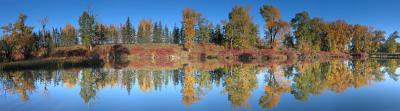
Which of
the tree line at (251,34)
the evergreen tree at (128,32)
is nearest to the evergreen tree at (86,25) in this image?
the tree line at (251,34)

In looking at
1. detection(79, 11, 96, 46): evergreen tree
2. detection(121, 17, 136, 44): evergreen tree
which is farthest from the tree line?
detection(121, 17, 136, 44): evergreen tree

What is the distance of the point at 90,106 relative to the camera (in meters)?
13.3

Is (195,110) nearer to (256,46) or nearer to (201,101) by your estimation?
(201,101)

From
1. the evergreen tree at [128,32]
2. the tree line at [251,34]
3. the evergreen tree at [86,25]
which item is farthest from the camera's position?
the evergreen tree at [128,32]

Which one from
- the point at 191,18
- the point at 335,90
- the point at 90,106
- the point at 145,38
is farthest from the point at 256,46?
the point at 90,106

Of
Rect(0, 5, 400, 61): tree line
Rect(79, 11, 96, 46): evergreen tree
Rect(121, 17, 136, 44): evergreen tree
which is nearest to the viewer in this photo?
Rect(0, 5, 400, 61): tree line

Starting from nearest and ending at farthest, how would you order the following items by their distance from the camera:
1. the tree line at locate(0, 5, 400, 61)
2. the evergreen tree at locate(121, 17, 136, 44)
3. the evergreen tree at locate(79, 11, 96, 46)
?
the tree line at locate(0, 5, 400, 61) < the evergreen tree at locate(79, 11, 96, 46) < the evergreen tree at locate(121, 17, 136, 44)

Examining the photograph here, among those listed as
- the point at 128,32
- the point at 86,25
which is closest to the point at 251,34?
the point at 86,25

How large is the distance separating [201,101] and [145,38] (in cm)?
12265

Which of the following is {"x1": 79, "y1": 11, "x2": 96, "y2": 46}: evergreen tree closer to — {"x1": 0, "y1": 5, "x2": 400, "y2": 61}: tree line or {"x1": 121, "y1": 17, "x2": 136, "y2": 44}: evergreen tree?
{"x1": 0, "y1": 5, "x2": 400, "y2": 61}: tree line

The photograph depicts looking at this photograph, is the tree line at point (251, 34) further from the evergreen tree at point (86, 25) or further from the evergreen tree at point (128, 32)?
the evergreen tree at point (128, 32)

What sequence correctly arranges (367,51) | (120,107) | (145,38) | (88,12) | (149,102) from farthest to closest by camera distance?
(145,38), (367,51), (88,12), (149,102), (120,107)

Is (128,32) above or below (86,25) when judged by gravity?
above

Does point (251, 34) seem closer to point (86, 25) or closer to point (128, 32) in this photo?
point (86, 25)
